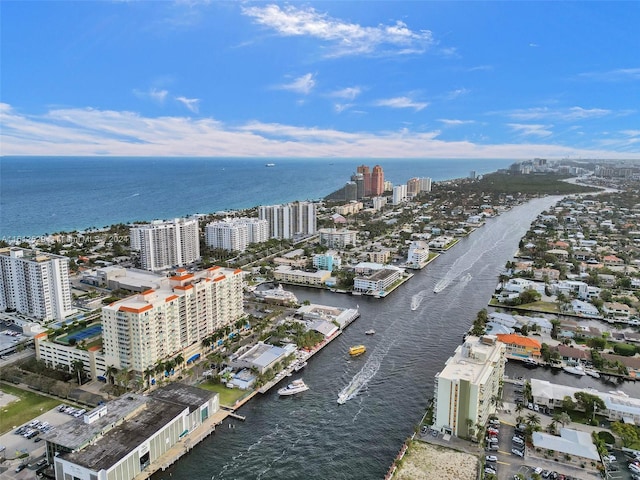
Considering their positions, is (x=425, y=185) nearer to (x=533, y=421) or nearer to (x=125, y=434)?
(x=533, y=421)

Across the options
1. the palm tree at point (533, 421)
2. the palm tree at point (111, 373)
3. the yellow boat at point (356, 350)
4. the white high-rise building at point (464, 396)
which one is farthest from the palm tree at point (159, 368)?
the palm tree at point (533, 421)

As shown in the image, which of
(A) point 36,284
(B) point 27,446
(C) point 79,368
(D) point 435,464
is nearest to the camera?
(D) point 435,464

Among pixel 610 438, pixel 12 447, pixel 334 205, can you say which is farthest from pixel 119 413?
pixel 334 205

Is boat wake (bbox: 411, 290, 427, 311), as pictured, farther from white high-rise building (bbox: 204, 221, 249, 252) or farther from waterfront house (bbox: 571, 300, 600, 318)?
white high-rise building (bbox: 204, 221, 249, 252)

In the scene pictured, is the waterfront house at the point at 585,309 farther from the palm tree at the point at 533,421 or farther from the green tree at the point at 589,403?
the palm tree at the point at 533,421

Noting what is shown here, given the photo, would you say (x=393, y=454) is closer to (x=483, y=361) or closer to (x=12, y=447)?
(x=483, y=361)

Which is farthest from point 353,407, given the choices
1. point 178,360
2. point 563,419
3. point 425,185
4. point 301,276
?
point 425,185
